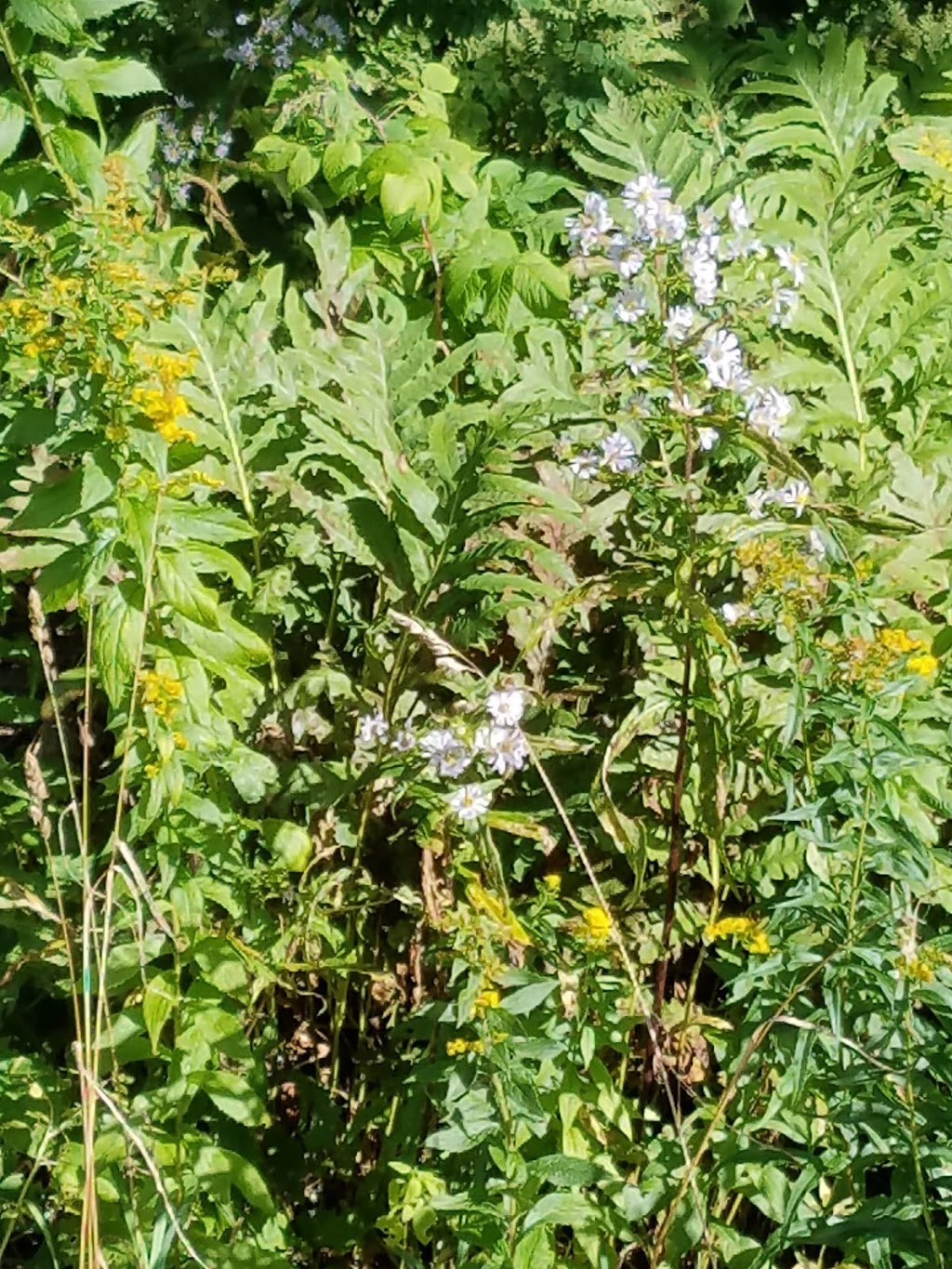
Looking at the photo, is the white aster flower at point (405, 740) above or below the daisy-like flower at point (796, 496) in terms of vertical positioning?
below

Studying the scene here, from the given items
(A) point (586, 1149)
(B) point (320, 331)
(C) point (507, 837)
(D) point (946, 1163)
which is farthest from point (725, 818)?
(B) point (320, 331)

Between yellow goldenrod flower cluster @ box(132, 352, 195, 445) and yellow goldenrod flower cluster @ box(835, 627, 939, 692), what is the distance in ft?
2.74

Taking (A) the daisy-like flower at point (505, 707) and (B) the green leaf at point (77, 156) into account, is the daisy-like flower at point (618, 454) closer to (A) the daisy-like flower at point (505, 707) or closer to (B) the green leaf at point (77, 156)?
(A) the daisy-like flower at point (505, 707)

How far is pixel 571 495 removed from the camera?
2.25 metres

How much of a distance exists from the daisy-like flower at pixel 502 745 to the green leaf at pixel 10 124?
1177 millimetres

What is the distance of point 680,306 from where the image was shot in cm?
185

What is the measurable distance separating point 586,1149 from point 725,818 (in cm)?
51

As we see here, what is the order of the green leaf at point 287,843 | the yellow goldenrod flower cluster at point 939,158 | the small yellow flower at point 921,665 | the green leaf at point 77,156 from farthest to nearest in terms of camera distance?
the yellow goldenrod flower cluster at point 939,158
the green leaf at point 77,156
the green leaf at point 287,843
the small yellow flower at point 921,665

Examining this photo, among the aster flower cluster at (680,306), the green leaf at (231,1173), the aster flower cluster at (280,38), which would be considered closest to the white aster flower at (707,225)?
the aster flower cluster at (680,306)

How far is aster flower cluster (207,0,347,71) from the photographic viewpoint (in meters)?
3.62

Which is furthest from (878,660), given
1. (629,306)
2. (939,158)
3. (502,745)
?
(939,158)

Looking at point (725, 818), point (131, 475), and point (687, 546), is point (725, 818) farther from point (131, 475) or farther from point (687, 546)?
point (131, 475)

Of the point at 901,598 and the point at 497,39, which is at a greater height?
the point at 497,39

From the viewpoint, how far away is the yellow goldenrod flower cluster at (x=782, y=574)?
63.6 inches
